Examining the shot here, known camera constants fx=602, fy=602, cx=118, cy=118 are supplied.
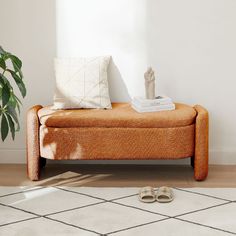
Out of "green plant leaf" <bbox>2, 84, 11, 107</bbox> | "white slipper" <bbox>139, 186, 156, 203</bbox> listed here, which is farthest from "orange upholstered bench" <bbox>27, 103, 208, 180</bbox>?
"green plant leaf" <bbox>2, 84, 11, 107</bbox>

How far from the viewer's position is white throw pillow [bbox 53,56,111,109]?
406 cm

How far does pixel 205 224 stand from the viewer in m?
3.03

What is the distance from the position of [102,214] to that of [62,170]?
1091 millimetres

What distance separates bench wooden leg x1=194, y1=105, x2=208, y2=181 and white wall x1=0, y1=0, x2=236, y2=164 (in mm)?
529

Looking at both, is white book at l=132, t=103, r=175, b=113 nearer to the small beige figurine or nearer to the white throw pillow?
the small beige figurine

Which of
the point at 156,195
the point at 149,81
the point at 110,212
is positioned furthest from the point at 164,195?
the point at 149,81

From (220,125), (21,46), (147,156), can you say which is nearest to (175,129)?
(147,156)

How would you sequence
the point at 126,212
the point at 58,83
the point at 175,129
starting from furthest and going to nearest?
the point at 58,83 → the point at 175,129 → the point at 126,212

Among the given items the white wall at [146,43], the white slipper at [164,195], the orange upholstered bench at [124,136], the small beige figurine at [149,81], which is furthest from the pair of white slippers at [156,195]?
the white wall at [146,43]

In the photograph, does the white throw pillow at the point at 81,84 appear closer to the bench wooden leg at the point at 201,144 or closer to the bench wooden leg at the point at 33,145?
the bench wooden leg at the point at 33,145

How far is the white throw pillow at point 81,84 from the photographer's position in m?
4.06

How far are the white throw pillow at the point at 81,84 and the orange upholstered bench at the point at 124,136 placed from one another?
240 mm

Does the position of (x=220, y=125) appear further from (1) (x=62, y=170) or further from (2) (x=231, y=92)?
(1) (x=62, y=170)

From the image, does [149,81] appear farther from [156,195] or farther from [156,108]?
[156,195]
